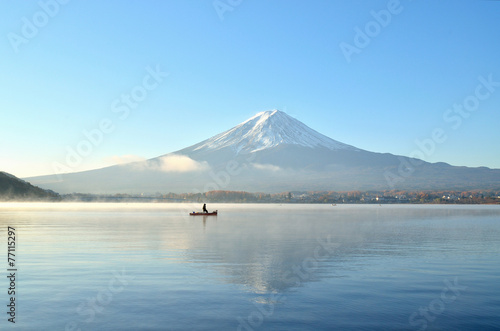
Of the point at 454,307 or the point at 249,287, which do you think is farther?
the point at 249,287

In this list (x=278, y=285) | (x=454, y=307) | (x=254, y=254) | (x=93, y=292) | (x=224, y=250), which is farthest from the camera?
(x=224, y=250)

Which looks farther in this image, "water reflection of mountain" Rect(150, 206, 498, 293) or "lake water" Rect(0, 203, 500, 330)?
"water reflection of mountain" Rect(150, 206, 498, 293)

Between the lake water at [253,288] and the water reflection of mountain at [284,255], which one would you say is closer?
the lake water at [253,288]

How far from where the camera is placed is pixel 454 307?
1655 cm

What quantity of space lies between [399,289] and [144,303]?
9.85 m

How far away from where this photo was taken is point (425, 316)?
15.4 m

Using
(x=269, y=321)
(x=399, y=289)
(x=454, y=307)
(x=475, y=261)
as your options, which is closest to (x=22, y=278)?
(x=269, y=321)

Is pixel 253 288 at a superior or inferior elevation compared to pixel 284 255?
inferior

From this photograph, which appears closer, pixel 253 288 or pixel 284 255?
pixel 253 288

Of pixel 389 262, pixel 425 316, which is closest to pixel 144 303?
pixel 425 316

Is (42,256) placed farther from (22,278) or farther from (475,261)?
(475,261)

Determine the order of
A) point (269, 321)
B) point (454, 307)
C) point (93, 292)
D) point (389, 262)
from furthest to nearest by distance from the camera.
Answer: point (389, 262) < point (93, 292) < point (454, 307) < point (269, 321)

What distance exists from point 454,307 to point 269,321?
6.74 m

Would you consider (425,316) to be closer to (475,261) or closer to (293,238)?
(475,261)
